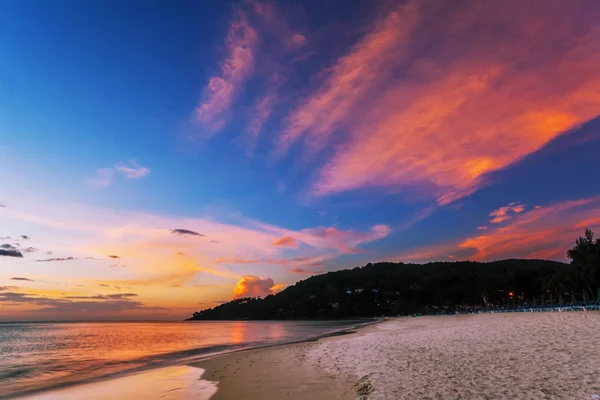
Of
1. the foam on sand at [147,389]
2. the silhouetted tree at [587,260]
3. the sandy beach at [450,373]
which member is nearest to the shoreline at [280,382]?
the sandy beach at [450,373]

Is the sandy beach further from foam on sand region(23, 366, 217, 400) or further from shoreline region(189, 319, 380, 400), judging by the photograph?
foam on sand region(23, 366, 217, 400)

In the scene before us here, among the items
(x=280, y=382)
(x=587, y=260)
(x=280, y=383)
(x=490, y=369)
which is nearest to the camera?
(x=490, y=369)

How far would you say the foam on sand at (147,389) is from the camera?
16.1 metres

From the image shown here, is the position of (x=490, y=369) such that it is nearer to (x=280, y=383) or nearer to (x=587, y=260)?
(x=280, y=383)

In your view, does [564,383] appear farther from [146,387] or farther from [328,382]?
[146,387]

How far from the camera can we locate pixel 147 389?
1812 centimetres

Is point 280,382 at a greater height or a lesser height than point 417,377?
lesser

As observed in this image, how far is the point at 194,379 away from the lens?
65.7ft

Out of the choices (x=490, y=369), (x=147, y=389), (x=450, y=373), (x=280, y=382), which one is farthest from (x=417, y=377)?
(x=147, y=389)

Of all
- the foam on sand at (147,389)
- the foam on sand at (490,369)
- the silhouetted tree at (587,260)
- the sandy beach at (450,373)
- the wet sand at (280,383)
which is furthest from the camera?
the silhouetted tree at (587,260)

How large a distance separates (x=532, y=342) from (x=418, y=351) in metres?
5.69

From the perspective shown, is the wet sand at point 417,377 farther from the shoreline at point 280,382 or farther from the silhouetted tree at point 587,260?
the silhouetted tree at point 587,260

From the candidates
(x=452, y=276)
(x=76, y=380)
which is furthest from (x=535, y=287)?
(x=76, y=380)

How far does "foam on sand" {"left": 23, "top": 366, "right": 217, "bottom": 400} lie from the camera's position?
16062mm
